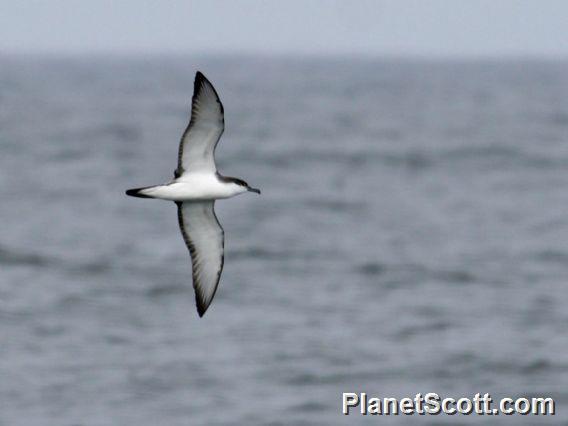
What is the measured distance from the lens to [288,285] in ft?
97.6

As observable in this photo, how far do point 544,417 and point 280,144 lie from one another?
158ft

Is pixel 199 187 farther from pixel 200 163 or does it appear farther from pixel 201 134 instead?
pixel 201 134

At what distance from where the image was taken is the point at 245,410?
20141 millimetres

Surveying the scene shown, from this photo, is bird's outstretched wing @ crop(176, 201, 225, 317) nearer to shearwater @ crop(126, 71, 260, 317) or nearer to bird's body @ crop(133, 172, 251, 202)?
shearwater @ crop(126, 71, 260, 317)

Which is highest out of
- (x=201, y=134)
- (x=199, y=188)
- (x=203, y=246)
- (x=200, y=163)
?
(x=201, y=134)

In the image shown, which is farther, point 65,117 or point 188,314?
point 65,117

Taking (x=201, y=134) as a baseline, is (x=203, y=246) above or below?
below

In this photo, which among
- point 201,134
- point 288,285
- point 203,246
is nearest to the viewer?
point 201,134

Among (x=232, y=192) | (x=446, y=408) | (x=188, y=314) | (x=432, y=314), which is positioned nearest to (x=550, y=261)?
(x=432, y=314)

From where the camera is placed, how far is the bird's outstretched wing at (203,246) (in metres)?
12.8

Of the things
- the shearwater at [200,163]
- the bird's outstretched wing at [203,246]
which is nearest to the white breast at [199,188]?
the shearwater at [200,163]

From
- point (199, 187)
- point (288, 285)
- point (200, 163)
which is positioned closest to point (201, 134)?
point (200, 163)

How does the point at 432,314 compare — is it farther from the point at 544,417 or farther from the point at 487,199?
the point at 487,199

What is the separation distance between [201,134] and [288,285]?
1805 centimetres
